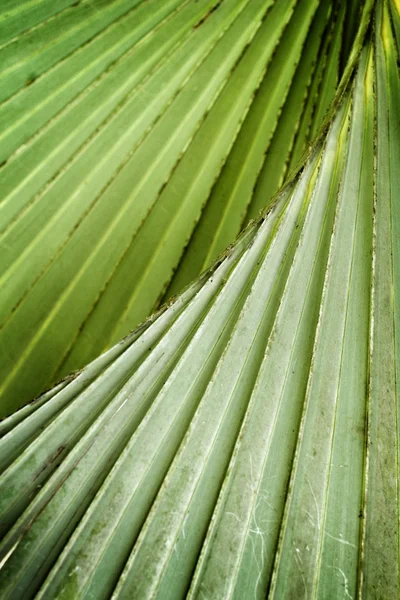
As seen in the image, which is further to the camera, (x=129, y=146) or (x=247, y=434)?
(x=129, y=146)

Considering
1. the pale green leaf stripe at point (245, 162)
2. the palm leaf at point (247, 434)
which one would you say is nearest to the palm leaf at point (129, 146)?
the pale green leaf stripe at point (245, 162)

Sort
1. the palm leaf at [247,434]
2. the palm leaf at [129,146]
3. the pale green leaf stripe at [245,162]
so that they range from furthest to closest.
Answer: the pale green leaf stripe at [245,162] < the palm leaf at [129,146] < the palm leaf at [247,434]

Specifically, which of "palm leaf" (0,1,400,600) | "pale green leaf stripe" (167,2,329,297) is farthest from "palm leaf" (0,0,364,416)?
"palm leaf" (0,1,400,600)

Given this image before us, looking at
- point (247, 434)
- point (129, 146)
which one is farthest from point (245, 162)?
point (247, 434)

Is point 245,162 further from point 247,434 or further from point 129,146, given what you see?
point 247,434

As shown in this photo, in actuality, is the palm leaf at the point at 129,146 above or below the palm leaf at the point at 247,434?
above

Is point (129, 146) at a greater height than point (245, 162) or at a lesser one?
greater

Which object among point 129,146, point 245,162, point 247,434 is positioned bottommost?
point 247,434

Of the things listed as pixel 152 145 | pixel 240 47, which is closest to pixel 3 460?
pixel 152 145

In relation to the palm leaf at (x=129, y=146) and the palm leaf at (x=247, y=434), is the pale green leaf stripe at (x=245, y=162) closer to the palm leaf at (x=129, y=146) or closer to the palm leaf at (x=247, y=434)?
the palm leaf at (x=129, y=146)

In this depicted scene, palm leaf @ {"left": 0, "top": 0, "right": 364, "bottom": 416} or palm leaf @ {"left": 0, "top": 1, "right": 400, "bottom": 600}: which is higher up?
palm leaf @ {"left": 0, "top": 0, "right": 364, "bottom": 416}

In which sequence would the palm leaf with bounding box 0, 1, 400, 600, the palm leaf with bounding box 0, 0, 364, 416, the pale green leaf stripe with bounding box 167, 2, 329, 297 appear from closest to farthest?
the palm leaf with bounding box 0, 1, 400, 600 < the palm leaf with bounding box 0, 0, 364, 416 < the pale green leaf stripe with bounding box 167, 2, 329, 297

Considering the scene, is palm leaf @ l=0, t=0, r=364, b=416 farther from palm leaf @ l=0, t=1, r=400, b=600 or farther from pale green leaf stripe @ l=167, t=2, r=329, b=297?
palm leaf @ l=0, t=1, r=400, b=600
